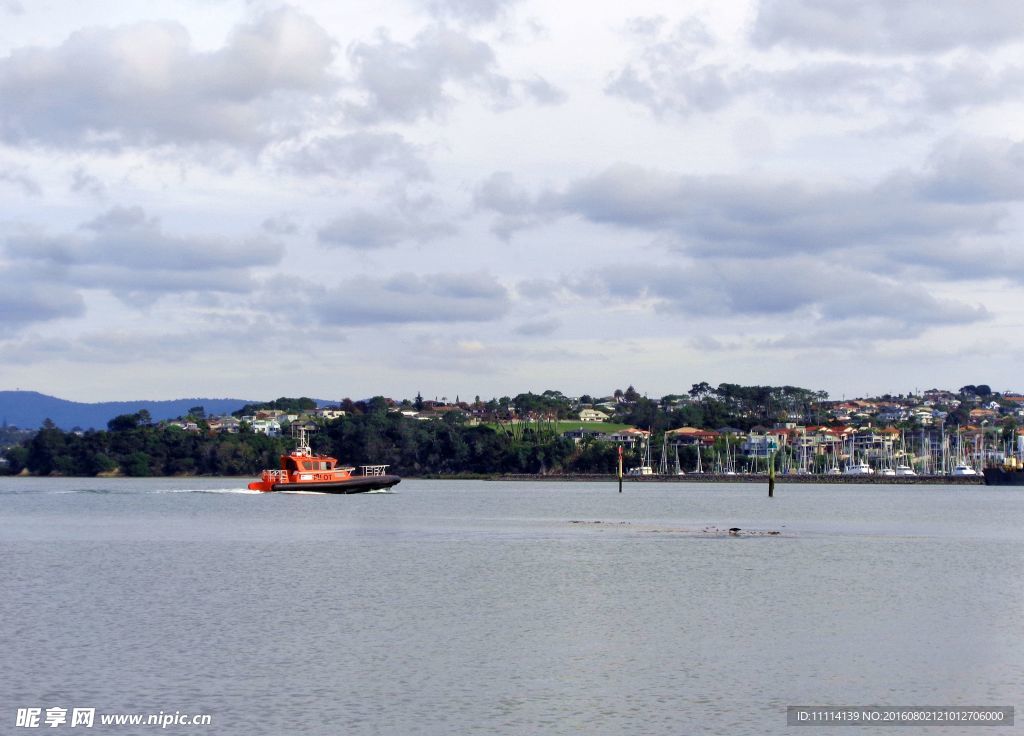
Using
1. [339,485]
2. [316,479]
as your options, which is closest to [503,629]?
[339,485]

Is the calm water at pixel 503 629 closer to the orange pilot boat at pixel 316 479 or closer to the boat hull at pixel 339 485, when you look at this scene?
the boat hull at pixel 339 485

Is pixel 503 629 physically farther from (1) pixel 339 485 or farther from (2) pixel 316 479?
(2) pixel 316 479

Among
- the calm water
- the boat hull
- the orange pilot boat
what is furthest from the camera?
the orange pilot boat

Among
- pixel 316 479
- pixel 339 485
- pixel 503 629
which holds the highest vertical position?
pixel 316 479

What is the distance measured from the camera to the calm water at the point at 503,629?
25.6 meters

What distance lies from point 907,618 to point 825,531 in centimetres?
4428

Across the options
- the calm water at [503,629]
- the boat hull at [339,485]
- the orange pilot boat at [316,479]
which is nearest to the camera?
the calm water at [503,629]

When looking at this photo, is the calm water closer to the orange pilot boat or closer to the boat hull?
the boat hull

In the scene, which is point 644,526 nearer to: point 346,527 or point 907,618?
point 346,527

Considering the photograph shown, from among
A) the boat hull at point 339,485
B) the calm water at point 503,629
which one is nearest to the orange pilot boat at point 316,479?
the boat hull at point 339,485

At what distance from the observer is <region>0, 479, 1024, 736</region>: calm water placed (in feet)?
84.0

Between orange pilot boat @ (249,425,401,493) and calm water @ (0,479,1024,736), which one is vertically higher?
A: orange pilot boat @ (249,425,401,493)

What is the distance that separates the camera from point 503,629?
35.6m

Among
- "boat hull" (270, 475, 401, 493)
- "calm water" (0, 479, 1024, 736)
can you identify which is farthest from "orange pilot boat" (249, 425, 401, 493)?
"calm water" (0, 479, 1024, 736)
